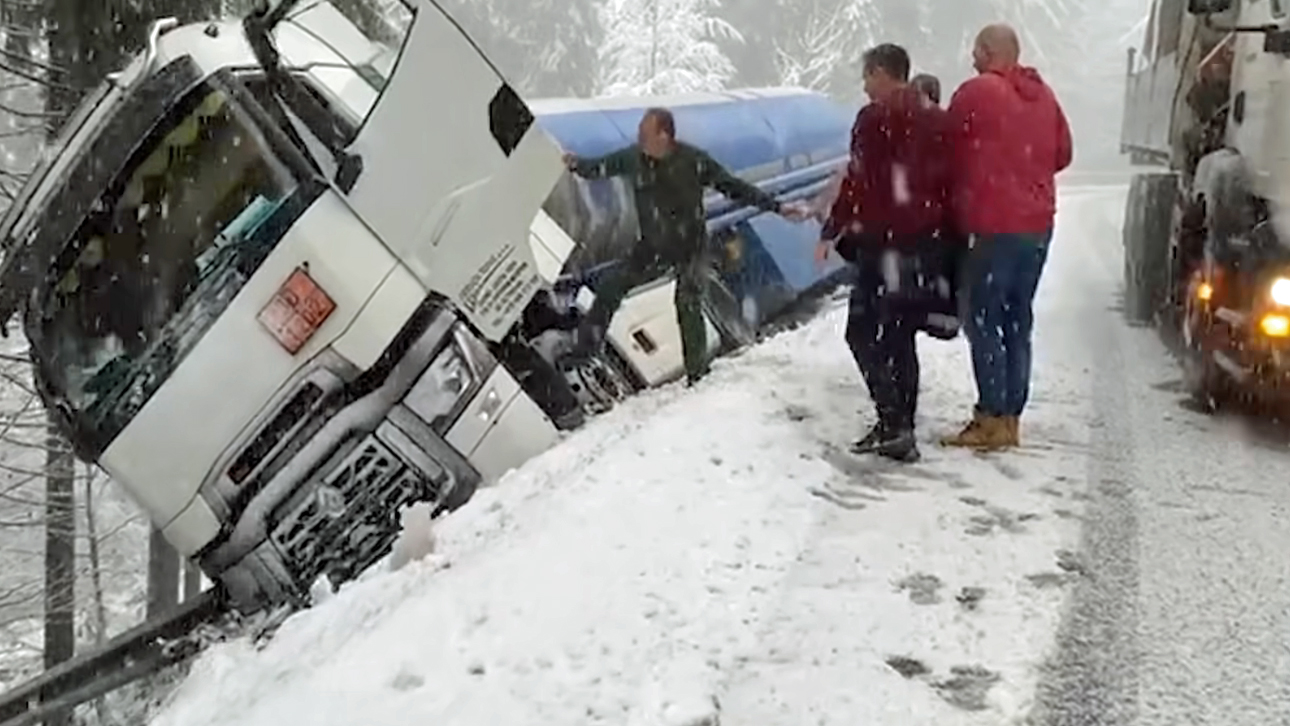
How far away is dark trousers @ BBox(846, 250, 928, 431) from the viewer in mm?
6445

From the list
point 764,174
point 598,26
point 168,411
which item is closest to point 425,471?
point 168,411

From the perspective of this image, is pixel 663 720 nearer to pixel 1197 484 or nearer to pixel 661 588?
pixel 661 588

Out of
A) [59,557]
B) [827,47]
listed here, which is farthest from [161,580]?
[827,47]

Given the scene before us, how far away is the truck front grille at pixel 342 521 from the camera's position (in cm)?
645

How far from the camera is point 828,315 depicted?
36.9ft

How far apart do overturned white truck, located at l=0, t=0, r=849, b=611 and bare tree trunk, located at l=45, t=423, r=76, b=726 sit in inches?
333

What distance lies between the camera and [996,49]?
634cm

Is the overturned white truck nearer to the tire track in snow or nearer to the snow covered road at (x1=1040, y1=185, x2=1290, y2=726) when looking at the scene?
the tire track in snow

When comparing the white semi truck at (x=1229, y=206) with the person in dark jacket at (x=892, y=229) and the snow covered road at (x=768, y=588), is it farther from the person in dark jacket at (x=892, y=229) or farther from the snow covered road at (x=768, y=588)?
the person in dark jacket at (x=892, y=229)

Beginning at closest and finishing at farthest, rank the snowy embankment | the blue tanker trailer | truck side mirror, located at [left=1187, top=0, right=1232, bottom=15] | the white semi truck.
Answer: the snowy embankment → the white semi truck → truck side mirror, located at [left=1187, top=0, right=1232, bottom=15] → the blue tanker trailer

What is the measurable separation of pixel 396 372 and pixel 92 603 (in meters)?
15.4

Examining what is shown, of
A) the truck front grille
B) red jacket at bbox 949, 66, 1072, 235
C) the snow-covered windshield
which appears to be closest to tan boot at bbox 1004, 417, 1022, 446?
red jacket at bbox 949, 66, 1072, 235

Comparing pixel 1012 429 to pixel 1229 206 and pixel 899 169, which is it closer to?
pixel 899 169

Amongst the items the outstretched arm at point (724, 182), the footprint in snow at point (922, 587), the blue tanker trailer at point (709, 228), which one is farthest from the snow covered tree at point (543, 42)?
the footprint in snow at point (922, 587)
